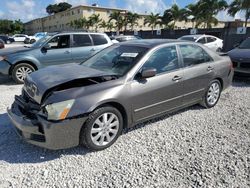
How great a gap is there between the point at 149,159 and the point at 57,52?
546cm

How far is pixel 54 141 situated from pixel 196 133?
7.58 feet

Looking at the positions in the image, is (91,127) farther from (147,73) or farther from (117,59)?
(117,59)

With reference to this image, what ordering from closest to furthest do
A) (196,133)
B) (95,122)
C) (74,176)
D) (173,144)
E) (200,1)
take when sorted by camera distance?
(74,176)
(95,122)
(173,144)
(196,133)
(200,1)

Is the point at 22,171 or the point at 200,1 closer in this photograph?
the point at 22,171

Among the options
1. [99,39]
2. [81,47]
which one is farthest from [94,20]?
[81,47]

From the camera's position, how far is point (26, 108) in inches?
130

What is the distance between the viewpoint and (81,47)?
7867mm

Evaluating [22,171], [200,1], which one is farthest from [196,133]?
[200,1]

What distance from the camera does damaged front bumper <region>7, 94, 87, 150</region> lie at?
291cm

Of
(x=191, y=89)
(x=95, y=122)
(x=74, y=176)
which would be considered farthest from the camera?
(x=191, y=89)

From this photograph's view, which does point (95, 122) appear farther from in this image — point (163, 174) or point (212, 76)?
point (212, 76)

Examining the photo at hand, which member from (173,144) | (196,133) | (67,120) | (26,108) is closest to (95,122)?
(67,120)

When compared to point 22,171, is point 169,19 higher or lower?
higher

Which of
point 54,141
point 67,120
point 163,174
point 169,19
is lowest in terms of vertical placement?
point 163,174
